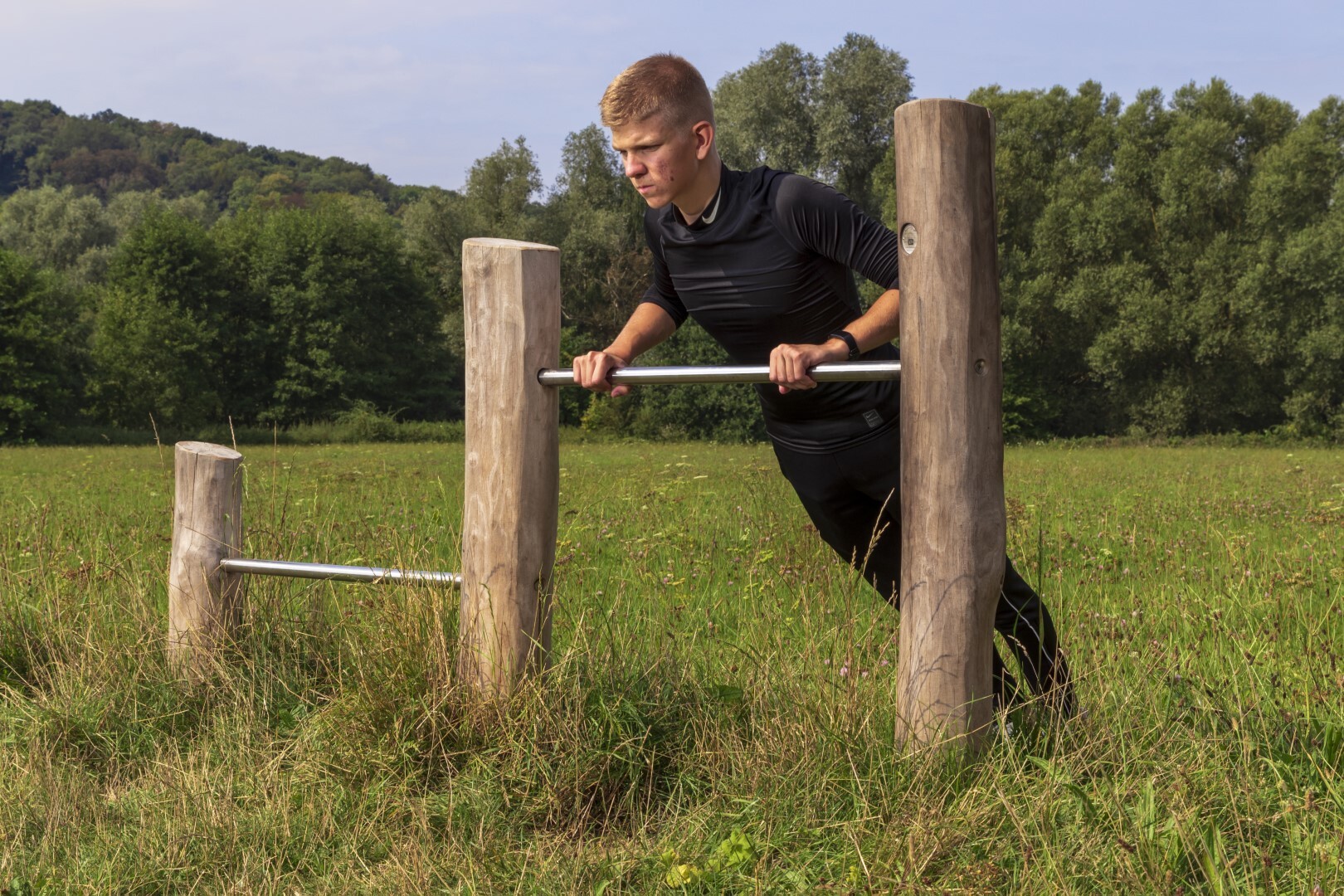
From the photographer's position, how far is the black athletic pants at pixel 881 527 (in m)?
3.84

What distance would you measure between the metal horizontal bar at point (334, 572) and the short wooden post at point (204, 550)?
88mm

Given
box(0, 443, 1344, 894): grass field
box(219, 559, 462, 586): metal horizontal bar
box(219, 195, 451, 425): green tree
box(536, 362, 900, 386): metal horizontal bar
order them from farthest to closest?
1. box(219, 195, 451, 425): green tree
2. box(219, 559, 462, 586): metal horizontal bar
3. box(536, 362, 900, 386): metal horizontal bar
4. box(0, 443, 1344, 894): grass field

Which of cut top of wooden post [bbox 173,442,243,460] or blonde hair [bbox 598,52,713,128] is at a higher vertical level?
blonde hair [bbox 598,52,713,128]

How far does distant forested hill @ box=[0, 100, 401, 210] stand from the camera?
4715 inches

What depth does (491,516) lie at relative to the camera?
382cm

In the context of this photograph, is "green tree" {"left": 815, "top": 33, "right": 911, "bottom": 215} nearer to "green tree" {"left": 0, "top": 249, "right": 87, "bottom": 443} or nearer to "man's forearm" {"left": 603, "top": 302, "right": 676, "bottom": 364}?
"green tree" {"left": 0, "top": 249, "right": 87, "bottom": 443}

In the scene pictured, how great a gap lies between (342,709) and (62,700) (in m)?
1.25

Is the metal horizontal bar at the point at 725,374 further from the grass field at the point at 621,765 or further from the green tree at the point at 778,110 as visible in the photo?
the green tree at the point at 778,110

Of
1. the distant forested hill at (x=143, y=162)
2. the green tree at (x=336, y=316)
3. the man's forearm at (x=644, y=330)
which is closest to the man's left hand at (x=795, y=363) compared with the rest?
the man's forearm at (x=644, y=330)

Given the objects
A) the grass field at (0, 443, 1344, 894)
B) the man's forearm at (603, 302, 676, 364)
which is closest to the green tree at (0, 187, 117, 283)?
the grass field at (0, 443, 1344, 894)

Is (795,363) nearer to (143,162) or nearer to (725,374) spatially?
(725,374)

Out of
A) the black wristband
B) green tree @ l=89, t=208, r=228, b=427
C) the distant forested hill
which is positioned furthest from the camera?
the distant forested hill

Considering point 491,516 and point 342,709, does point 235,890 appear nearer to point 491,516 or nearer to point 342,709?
point 342,709

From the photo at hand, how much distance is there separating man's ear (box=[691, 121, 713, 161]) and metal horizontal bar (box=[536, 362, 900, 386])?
737 millimetres
